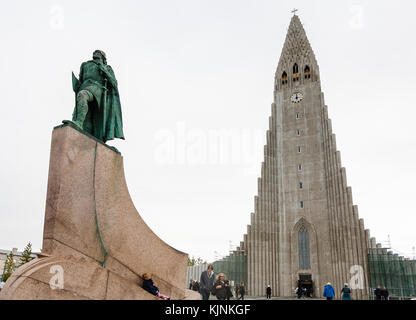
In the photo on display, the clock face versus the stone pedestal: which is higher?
the clock face

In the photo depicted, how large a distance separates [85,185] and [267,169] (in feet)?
116

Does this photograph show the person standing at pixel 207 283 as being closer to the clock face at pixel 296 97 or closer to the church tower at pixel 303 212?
the church tower at pixel 303 212

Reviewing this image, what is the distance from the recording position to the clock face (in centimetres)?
4327

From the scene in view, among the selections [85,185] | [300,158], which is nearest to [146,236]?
[85,185]

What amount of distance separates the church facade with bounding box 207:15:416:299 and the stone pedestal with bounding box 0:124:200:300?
101ft

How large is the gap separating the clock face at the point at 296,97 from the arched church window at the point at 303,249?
50.0 feet

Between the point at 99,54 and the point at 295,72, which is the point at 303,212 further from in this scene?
the point at 99,54

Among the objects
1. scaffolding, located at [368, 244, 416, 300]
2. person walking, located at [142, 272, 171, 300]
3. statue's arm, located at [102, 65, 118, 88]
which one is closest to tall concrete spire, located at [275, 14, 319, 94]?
scaffolding, located at [368, 244, 416, 300]

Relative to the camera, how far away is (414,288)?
32.8 m

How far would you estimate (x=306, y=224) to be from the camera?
37.6m

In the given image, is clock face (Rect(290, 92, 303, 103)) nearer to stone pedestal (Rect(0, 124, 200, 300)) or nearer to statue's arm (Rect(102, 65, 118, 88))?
statue's arm (Rect(102, 65, 118, 88))

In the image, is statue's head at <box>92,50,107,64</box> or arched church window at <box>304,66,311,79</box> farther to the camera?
arched church window at <box>304,66,311,79</box>

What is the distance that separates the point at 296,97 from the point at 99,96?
126ft
